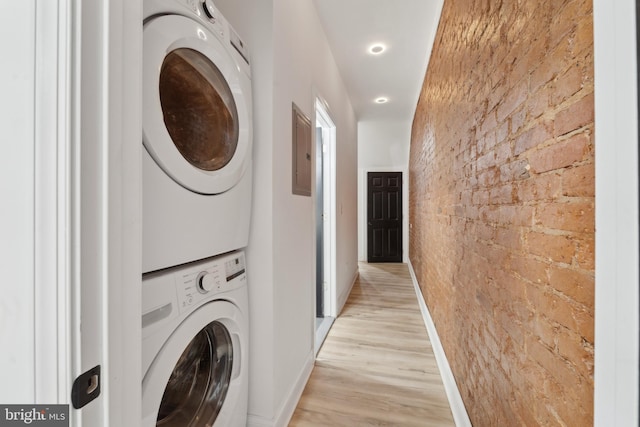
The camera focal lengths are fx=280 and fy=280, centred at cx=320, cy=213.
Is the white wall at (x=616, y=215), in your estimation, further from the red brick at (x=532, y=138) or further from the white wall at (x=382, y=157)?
the white wall at (x=382, y=157)

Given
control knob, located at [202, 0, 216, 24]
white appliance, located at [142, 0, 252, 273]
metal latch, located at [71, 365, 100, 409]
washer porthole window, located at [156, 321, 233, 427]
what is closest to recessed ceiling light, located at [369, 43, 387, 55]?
white appliance, located at [142, 0, 252, 273]

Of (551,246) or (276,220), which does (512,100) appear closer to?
(551,246)

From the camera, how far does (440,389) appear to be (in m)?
1.79

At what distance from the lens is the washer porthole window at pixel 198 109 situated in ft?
3.00

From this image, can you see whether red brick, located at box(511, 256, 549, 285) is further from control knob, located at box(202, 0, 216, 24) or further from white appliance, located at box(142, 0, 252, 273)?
control knob, located at box(202, 0, 216, 24)

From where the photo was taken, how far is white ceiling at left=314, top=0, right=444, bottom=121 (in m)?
2.16

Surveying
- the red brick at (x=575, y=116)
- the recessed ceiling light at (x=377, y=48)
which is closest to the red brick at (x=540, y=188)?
the red brick at (x=575, y=116)

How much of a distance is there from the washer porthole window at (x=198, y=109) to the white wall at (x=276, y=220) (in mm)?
247

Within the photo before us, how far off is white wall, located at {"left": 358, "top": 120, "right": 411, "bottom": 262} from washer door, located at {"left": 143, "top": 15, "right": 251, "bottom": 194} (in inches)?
188
